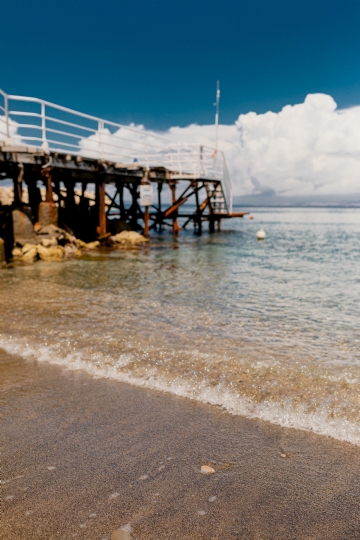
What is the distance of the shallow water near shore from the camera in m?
3.53

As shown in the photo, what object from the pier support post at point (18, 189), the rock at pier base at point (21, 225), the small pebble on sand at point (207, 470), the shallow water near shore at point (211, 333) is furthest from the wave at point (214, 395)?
the pier support post at point (18, 189)

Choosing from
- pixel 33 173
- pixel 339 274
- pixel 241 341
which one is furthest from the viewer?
A: pixel 33 173

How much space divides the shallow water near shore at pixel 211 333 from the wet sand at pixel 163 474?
42 cm

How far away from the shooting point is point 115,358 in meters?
4.36

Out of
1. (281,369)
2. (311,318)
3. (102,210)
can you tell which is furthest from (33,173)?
(281,369)

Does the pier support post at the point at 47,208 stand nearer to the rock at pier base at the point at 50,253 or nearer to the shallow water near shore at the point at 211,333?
the rock at pier base at the point at 50,253

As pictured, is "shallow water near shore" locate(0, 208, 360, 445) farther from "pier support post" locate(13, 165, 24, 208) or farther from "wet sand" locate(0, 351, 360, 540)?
"pier support post" locate(13, 165, 24, 208)

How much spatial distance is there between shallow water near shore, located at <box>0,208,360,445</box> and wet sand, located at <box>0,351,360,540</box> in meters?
0.42

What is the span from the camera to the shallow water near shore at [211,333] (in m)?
3.53

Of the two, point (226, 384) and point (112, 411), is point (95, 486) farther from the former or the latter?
point (226, 384)

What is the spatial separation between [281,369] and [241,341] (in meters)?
0.92

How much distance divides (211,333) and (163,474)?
287 cm

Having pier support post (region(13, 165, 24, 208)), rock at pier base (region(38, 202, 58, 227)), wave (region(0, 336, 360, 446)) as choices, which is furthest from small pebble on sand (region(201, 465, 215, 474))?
rock at pier base (region(38, 202, 58, 227))

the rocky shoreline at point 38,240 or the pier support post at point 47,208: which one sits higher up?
the pier support post at point 47,208
